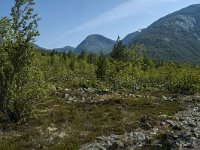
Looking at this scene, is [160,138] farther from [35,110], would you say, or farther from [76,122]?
[35,110]

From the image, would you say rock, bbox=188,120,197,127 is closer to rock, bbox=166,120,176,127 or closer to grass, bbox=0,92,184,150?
rock, bbox=166,120,176,127

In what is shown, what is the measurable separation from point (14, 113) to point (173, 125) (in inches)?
497

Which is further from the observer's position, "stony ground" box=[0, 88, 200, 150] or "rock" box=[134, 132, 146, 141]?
"rock" box=[134, 132, 146, 141]

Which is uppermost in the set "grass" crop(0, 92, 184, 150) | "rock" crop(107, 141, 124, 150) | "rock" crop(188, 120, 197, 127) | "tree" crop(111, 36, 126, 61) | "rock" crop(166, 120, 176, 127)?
"tree" crop(111, 36, 126, 61)

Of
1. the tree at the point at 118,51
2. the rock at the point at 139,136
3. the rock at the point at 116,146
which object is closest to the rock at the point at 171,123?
the rock at the point at 139,136

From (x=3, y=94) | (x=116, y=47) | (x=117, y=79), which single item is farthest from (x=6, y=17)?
(x=116, y=47)

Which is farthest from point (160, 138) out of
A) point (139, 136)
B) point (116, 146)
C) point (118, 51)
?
point (118, 51)

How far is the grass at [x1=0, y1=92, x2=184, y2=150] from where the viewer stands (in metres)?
20.7

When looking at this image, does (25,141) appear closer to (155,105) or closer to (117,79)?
(155,105)

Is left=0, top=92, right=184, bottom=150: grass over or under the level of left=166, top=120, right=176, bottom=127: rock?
over

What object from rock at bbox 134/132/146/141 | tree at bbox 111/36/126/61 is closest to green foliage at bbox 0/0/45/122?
rock at bbox 134/132/146/141

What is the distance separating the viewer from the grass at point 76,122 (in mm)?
20672

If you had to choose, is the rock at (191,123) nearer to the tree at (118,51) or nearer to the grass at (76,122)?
the grass at (76,122)

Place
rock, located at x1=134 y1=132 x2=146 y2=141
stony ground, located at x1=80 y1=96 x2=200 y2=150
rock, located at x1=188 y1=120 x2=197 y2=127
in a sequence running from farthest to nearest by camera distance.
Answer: rock, located at x1=188 y1=120 x2=197 y2=127 < rock, located at x1=134 y1=132 x2=146 y2=141 < stony ground, located at x1=80 y1=96 x2=200 y2=150
